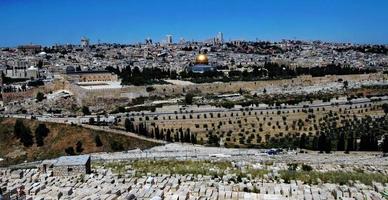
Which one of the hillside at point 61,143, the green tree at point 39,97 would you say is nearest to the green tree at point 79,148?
the hillside at point 61,143

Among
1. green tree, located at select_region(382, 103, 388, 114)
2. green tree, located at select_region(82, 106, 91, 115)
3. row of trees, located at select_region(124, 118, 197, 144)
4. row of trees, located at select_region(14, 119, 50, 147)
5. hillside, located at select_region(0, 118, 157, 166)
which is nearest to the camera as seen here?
hillside, located at select_region(0, 118, 157, 166)

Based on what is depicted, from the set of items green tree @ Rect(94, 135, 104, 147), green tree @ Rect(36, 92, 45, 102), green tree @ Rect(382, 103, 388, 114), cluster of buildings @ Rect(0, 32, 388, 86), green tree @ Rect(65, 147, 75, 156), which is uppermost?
cluster of buildings @ Rect(0, 32, 388, 86)

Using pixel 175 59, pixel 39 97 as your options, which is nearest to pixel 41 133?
pixel 39 97

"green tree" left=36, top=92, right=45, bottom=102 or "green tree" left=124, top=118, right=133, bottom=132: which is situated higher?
"green tree" left=36, top=92, right=45, bottom=102

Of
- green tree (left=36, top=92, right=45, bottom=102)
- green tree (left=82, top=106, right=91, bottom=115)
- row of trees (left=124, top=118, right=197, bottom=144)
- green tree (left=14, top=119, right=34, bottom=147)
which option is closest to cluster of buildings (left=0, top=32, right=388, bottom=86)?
green tree (left=36, top=92, right=45, bottom=102)

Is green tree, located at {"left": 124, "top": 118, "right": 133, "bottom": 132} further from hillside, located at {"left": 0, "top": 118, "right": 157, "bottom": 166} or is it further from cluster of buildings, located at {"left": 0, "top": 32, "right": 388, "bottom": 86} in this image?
cluster of buildings, located at {"left": 0, "top": 32, "right": 388, "bottom": 86}

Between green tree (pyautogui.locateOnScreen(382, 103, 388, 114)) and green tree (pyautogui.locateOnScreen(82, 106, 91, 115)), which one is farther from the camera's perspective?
green tree (pyautogui.locateOnScreen(82, 106, 91, 115))

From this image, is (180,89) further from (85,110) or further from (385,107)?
(385,107)

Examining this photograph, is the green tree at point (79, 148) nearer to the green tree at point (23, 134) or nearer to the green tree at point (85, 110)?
the green tree at point (23, 134)
